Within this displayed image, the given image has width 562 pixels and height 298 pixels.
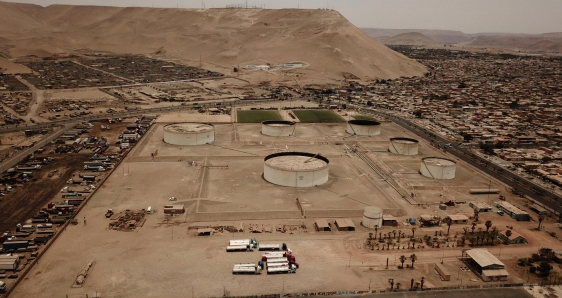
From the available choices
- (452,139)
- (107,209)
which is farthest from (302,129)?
(107,209)

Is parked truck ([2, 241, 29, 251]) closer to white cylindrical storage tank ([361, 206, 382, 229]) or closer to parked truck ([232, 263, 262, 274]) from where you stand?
parked truck ([232, 263, 262, 274])

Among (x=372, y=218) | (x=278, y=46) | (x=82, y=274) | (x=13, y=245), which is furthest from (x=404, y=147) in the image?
(x=278, y=46)

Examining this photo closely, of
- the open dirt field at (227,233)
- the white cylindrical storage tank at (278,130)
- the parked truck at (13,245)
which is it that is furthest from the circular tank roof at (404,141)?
the parked truck at (13,245)

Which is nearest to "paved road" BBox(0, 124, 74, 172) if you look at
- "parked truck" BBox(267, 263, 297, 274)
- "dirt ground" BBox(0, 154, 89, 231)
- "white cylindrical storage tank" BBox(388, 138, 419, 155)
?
"dirt ground" BBox(0, 154, 89, 231)

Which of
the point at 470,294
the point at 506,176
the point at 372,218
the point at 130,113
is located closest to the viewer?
the point at 470,294

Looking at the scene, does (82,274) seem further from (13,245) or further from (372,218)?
(372,218)

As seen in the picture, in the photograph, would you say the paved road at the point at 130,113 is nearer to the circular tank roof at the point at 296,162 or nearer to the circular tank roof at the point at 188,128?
the circular tank roof at the point at 188,128
